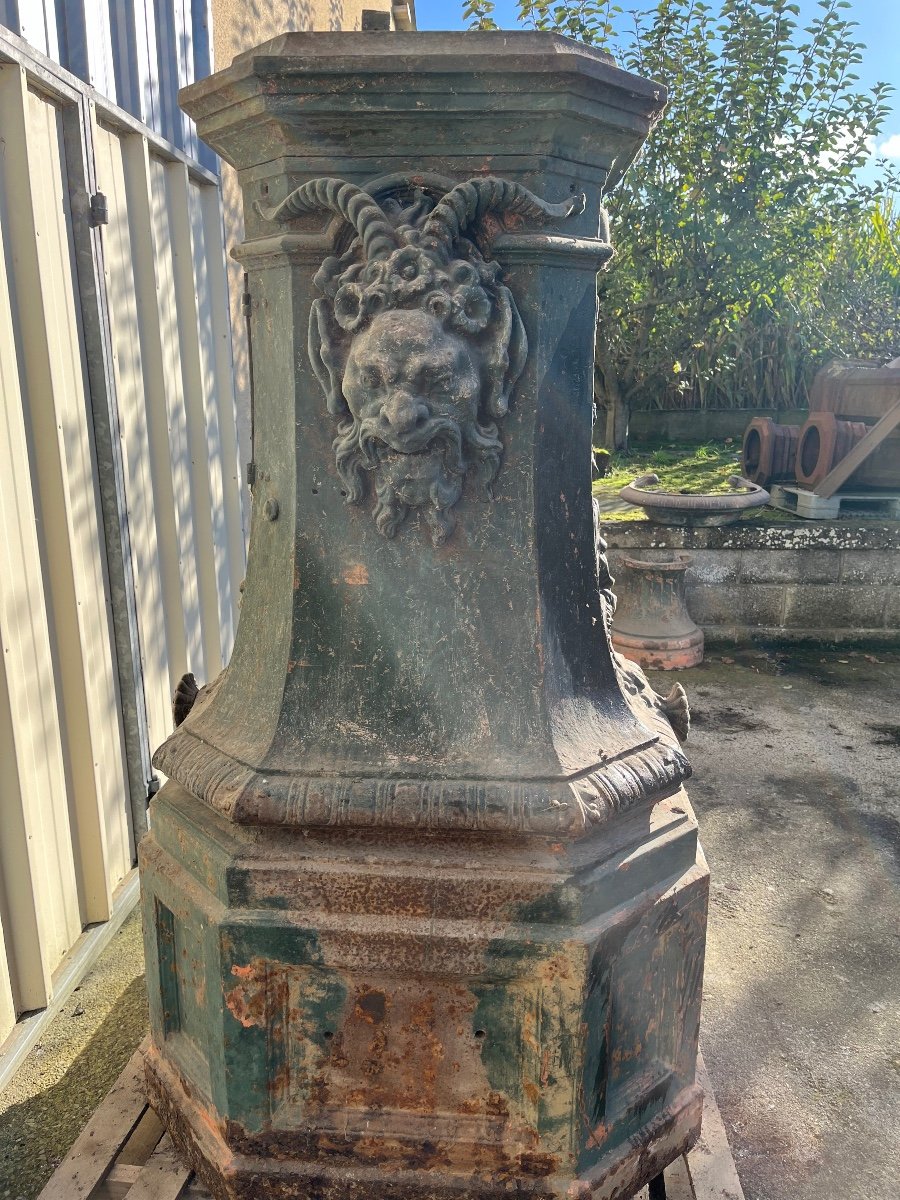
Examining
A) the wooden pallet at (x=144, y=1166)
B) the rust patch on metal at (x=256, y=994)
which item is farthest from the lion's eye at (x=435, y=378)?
the wooden pallet at (x=144, y=1166)

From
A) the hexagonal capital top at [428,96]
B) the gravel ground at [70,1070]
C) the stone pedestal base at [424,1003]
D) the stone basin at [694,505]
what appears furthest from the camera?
the stone basin at [694,505]

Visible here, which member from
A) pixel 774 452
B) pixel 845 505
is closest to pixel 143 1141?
pixel 845 505

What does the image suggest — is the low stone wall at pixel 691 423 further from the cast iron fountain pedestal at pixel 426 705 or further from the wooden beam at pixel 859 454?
the cast iron fountain pedestal at pixel 426 705

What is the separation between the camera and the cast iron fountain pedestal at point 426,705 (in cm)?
156

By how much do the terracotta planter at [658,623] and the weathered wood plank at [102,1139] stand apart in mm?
3917

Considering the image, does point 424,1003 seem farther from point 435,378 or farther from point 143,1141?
point 435,378

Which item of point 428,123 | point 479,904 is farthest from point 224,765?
point 428,123

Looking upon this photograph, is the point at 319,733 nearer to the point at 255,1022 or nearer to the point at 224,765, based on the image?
the point at 224,765

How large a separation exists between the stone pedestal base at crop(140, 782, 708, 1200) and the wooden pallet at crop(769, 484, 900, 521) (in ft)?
15.9

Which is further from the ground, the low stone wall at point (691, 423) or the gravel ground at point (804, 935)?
the low stone wall at point (691, 423)

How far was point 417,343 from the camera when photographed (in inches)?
61.1

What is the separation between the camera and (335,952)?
1603 millimetres

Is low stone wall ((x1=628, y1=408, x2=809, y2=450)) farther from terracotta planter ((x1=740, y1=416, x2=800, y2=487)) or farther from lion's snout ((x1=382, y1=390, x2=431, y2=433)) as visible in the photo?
lion's snout ((x1=382, y1=390, x2=431, y2=433))

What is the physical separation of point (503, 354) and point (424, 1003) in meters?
1.13
